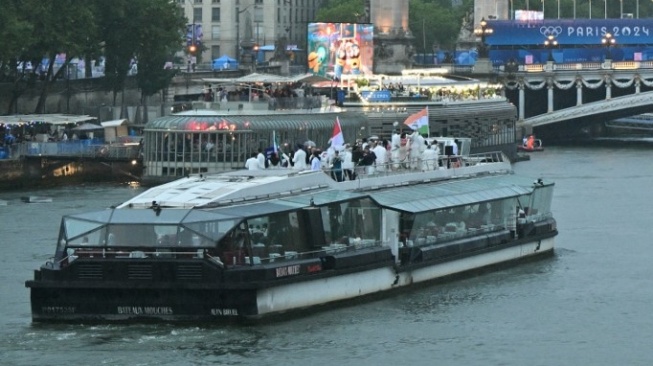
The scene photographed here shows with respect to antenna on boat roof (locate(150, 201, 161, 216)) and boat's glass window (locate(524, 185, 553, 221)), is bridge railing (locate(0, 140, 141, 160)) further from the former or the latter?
antenna on boat roof (locate(150, 201, 161, 216))

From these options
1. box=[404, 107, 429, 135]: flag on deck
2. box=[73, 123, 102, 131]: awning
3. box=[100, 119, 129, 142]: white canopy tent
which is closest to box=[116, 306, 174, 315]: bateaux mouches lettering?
box=[404, 107, 429, 135]: flag on deck

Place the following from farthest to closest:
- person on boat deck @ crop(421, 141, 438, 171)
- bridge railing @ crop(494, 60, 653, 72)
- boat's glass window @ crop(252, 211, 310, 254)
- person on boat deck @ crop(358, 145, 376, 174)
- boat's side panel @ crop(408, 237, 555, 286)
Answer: bridge railing @ crop(494, 60, 653, 72) < person on boat deck @ crop(421, 141, 438, 171) < person on boat deck @ crop(358, 145, 376, 174) < boat's side panel @ crop(408, 237, 555, 286) < boat's glass window @ crop(252, 211, 310, 254)

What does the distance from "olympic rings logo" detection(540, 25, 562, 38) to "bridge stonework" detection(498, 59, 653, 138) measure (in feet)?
30.8

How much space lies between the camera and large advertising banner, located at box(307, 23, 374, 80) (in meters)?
103

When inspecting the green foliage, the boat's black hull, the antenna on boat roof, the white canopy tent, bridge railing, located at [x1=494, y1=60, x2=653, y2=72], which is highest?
the green foliage

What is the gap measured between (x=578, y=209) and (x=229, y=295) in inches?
1034

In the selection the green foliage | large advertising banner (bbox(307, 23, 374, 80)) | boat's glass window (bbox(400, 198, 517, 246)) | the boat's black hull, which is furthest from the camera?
the green foliage

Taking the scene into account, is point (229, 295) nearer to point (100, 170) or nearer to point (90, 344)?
point (90, 344)

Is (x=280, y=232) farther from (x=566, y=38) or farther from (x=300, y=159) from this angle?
(x=566, y=38)

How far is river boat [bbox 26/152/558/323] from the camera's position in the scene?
36844mm

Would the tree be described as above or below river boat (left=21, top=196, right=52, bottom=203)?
above

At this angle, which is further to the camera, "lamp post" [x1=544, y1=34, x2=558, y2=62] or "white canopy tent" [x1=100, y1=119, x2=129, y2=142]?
"lamp post" [x1=544, y1=34, x2=558, y2=62]

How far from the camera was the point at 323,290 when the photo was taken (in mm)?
38938

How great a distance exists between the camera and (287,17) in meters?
152
